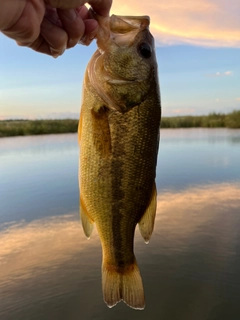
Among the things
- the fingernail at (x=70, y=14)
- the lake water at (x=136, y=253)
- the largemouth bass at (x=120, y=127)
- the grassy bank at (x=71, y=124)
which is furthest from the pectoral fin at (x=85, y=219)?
the grassy bank at (x=71, y=124)

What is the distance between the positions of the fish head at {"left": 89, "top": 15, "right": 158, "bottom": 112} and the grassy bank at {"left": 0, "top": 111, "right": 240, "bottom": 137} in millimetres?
24057

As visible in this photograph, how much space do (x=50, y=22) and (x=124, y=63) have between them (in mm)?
446

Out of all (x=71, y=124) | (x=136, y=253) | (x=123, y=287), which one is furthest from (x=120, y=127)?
(x=71, y=124)

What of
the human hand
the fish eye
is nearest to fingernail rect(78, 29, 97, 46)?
the human hand

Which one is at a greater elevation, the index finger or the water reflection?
the index finger

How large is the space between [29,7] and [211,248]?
619 cm

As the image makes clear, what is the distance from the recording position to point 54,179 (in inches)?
439

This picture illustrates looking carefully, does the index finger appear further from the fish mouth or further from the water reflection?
the water reflection

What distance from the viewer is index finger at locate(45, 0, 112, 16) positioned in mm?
1603

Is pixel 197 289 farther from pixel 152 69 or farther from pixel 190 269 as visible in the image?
pixel 152 69

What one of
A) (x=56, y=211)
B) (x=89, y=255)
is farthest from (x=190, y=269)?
(x=56, y=211)

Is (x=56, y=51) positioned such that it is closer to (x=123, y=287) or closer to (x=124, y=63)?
(x=124, y=63)

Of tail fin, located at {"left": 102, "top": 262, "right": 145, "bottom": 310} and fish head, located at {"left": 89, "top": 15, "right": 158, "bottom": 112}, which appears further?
tail fin, located at {"left": 102, "top": 262, "right": 145, "bottom": 310}

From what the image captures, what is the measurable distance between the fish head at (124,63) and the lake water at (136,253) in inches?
165
